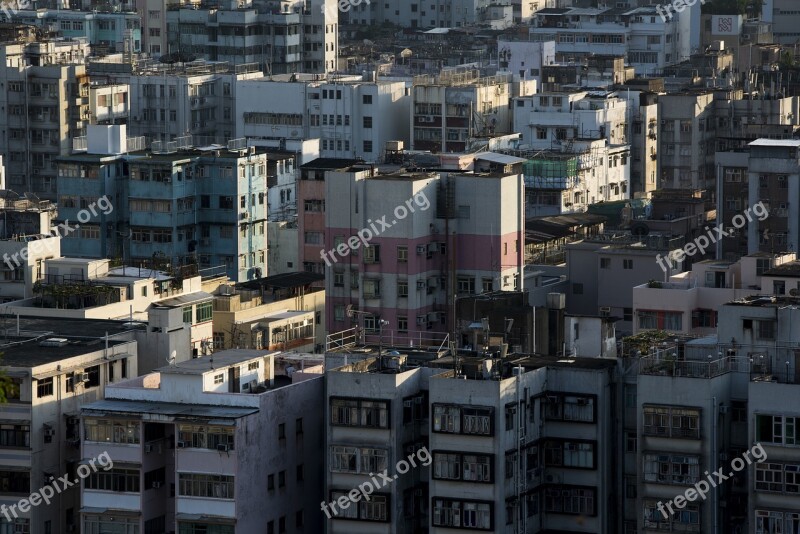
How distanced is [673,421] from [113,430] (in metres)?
15.5

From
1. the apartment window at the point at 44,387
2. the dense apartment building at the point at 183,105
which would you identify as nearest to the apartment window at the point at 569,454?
the apartment window at the point at 44,387

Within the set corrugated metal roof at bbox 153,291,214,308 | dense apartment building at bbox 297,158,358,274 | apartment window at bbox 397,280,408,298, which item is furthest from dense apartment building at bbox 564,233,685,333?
corrugated metal roof at bbox 153,291,214,308

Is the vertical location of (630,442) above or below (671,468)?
above

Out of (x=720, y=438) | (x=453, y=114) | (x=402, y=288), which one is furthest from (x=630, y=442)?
(x=453, y=114)

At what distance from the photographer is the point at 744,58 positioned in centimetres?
18038

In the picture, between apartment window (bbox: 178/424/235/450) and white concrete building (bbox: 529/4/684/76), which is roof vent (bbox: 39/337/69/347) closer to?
apartment window (bbox: 178/424/235/450)

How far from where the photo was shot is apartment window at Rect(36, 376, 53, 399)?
7431 cm

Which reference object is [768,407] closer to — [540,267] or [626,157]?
[540,267]

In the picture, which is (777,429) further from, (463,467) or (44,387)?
(44,387)

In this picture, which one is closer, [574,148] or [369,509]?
[369,509]

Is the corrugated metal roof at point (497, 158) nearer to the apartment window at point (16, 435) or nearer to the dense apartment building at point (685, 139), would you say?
the dense apartment building at point (685, 139)

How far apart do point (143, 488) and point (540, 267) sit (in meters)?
37.7

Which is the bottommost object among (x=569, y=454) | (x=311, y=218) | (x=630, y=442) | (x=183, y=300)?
(x=569, y=454)

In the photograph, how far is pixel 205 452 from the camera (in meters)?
71.2
